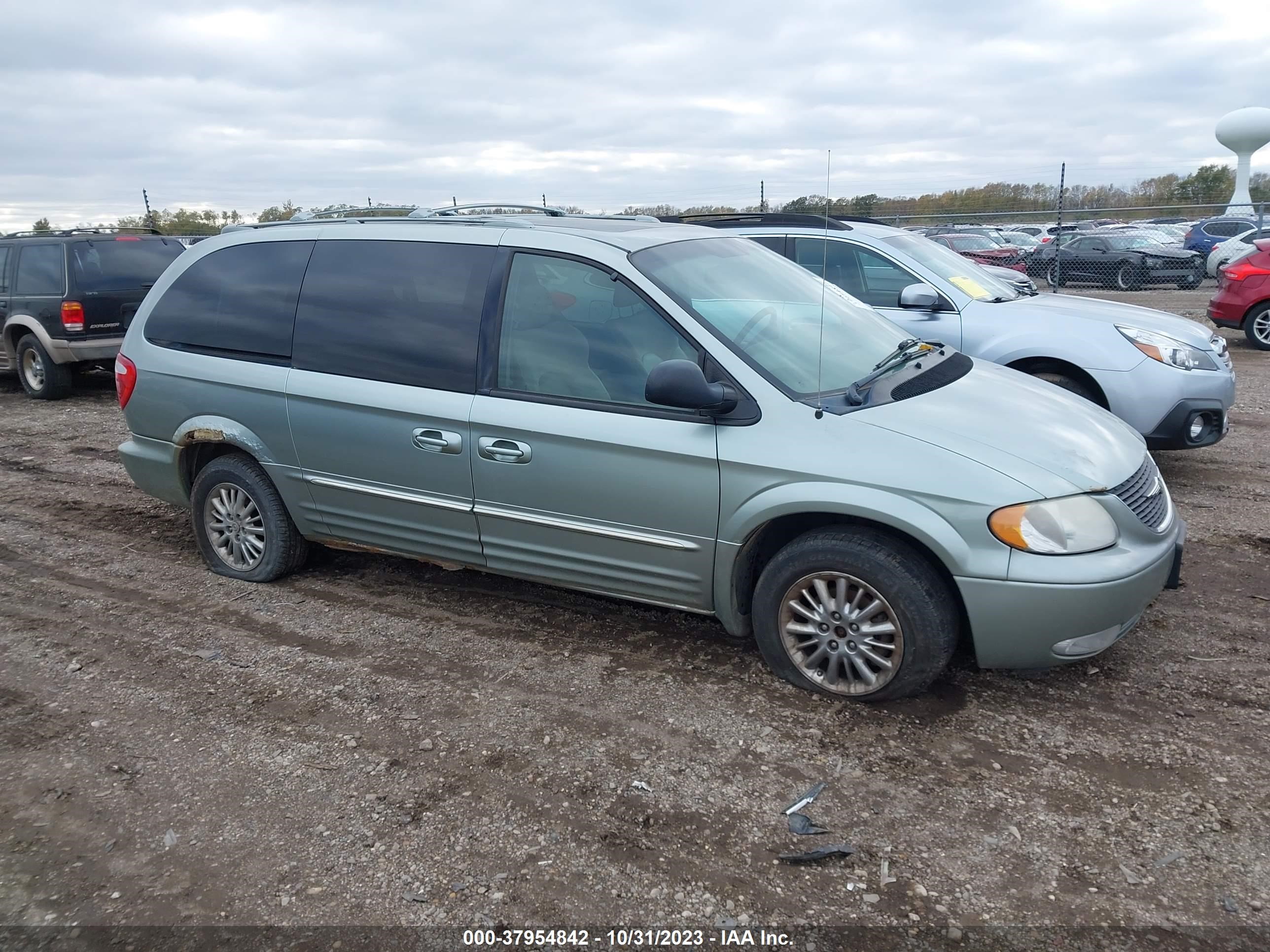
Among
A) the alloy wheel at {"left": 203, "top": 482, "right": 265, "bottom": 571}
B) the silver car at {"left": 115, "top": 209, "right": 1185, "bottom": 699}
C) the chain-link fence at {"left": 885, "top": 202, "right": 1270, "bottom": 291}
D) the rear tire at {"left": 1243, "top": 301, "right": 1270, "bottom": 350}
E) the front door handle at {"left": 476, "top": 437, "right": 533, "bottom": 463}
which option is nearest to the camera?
the silver car at {"left": 115, "top": 209, "right": 1185, "bottom": 699}

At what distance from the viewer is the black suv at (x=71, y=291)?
35.0ft

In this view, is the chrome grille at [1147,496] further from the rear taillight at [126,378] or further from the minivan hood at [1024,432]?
the rear taillight at [126,378]

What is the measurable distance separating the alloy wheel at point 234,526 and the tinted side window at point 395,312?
2.96 ft

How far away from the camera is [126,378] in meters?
5.29

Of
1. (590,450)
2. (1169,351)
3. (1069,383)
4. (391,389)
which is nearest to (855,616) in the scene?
(590,450)

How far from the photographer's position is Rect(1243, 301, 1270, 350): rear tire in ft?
39.1

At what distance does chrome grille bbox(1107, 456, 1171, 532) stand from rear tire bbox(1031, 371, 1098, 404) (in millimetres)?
2456

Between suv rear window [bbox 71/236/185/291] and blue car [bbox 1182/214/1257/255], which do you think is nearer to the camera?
suv rear window [bbox 71/236/185/291]

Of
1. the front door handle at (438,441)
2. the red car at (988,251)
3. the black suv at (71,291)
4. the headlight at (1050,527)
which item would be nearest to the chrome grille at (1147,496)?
the headlight at (1050,527)

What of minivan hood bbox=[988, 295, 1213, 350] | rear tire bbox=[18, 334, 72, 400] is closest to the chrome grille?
minivan hood bbox=[988, 295, 1213, 350]

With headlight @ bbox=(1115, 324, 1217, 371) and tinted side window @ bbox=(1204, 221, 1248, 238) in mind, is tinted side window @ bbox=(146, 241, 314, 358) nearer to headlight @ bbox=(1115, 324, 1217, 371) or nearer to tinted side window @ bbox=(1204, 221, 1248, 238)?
headlight @ bbox=(1115, 324, 1217, 371)

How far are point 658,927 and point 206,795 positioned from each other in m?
1.67

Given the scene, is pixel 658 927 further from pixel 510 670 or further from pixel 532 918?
pixel 510 670

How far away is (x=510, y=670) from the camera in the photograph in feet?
13.5
